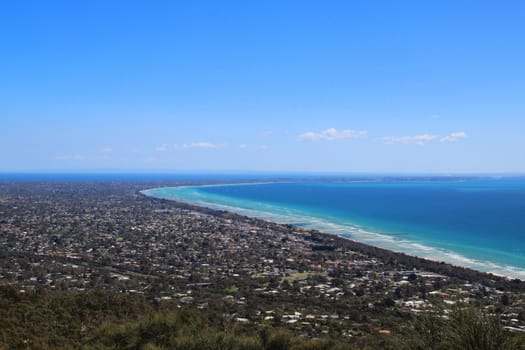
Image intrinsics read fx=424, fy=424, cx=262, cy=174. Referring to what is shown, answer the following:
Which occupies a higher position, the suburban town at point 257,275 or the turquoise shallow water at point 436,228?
the turquoise shallow water at point 436,228

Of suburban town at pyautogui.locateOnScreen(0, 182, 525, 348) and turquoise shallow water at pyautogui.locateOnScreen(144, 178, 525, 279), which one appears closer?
suburban town at pyautogui.locateOnScreen(0, 182, 525, 348)

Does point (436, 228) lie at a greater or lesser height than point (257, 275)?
greater

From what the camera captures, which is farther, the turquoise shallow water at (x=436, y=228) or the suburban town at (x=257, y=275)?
the turquoise shallow water at (x=436, y=228)

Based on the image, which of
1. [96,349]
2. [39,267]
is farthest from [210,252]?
[96,349]

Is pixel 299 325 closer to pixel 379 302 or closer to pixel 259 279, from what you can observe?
pixel 379 302

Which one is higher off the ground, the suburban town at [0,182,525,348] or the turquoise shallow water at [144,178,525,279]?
the turquoise shallow water at [144,178,525,279]

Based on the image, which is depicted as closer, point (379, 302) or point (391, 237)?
point (379, 302)

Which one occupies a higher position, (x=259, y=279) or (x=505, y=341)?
(x=505, y=341)

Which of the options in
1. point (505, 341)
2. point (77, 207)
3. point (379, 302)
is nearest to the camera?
point (505, 341)

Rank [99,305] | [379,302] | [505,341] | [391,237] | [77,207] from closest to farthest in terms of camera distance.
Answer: [505,341]
[99,305]
[379,302]
[391,237]
[77,207]

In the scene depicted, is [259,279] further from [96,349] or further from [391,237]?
[391,237]

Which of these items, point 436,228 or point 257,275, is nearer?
point 257,275
